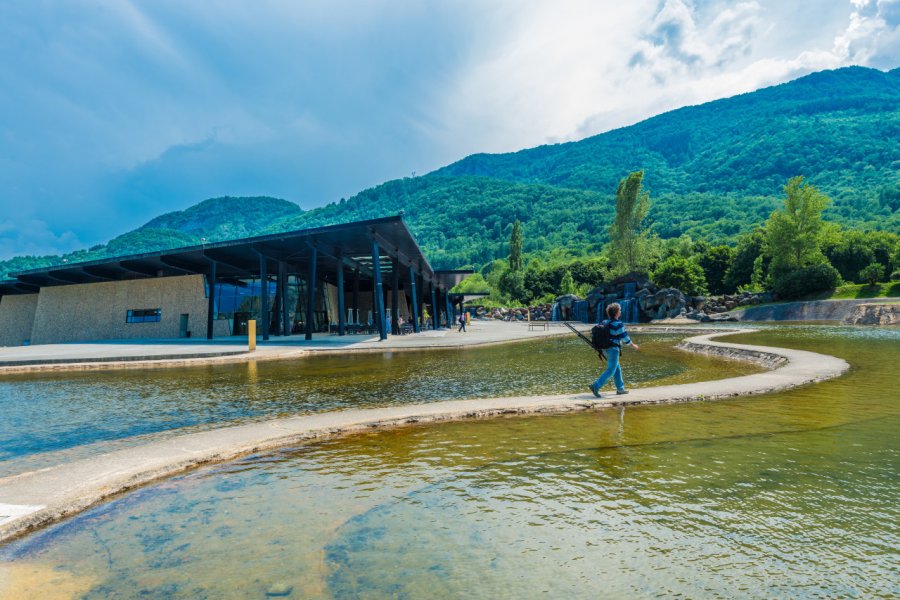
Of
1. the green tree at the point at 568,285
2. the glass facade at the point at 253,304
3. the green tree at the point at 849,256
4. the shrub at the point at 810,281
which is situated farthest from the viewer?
the green tree at the point at 568,285

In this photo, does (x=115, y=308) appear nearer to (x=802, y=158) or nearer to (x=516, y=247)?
(x=516, y=247)

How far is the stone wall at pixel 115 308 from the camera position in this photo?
35094 millimetres

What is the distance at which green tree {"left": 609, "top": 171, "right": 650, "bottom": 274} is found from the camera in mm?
68562

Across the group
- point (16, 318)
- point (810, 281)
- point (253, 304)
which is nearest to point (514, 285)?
point (810, 281)

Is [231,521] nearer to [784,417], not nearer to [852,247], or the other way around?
[784,417]

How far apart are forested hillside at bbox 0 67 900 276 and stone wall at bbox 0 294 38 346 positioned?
56609 millimetres

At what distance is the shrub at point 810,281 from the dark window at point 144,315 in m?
60.4

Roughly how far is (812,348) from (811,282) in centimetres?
3927

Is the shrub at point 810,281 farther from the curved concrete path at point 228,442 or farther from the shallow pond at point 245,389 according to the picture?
the curved concrete path at point 228,442

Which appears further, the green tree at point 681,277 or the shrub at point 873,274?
the green tree at point 681,277

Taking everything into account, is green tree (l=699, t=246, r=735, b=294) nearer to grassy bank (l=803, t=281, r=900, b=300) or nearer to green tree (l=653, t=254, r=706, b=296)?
green tree (l=653, t=254, r=706, b=296)

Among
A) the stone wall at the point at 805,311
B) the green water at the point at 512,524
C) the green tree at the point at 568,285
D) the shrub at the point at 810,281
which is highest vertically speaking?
the green tree at the point at 568,285

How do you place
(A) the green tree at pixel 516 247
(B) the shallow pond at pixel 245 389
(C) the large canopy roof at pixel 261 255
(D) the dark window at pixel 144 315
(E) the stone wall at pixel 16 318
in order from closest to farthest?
(B) the shallow pond at pixel 245 389 < (C) the large canopy roof at pixel 261 255 < (D) the dark window at pixel 144 315 < (E) the stone wall at pixel 16 318 < (A) the green tree at pixel 516 247

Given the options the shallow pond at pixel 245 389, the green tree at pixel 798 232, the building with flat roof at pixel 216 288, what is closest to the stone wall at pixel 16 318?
the building with flat roof at pixel 216 288
